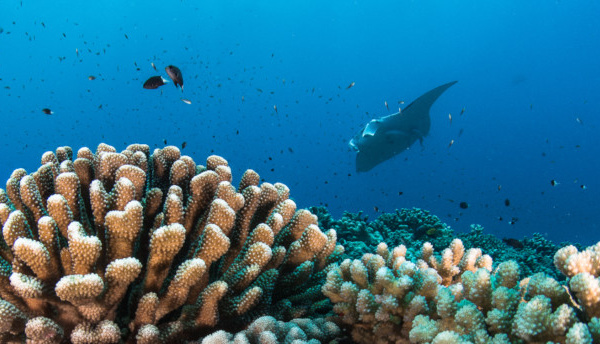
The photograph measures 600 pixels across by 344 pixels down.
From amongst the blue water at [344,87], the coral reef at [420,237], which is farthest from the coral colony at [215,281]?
the blue water at [344,87]

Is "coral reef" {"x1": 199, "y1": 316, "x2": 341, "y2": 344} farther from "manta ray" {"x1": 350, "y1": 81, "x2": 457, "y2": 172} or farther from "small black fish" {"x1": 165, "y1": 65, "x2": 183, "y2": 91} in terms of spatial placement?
"manta ray" {"x1": 350, "y1": 81, "x2": 457, "y2": 172}

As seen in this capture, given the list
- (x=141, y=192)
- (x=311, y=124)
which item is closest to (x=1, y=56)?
(x=311, y=124)

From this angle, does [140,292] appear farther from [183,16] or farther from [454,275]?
[183,16]

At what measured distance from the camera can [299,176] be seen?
105 meters

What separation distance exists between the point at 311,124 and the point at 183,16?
45.7 metres

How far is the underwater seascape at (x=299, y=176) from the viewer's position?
1.88 metres

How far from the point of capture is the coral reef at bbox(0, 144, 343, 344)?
184 cm

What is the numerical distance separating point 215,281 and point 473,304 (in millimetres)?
1556

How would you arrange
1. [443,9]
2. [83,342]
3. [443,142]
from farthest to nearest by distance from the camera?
[443,142]
[443,9]
[83,342]

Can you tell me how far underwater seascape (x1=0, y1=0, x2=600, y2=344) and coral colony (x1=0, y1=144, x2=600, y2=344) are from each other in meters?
0.01

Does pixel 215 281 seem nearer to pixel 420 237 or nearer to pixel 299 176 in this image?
pixel 420 237

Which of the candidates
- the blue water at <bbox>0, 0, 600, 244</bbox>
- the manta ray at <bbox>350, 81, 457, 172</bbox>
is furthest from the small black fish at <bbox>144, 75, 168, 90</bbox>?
the blue water at <bbox>0, 0, 600, 244</bbox>

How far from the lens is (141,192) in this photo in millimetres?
2545

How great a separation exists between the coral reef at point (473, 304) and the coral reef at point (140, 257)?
454 mm
